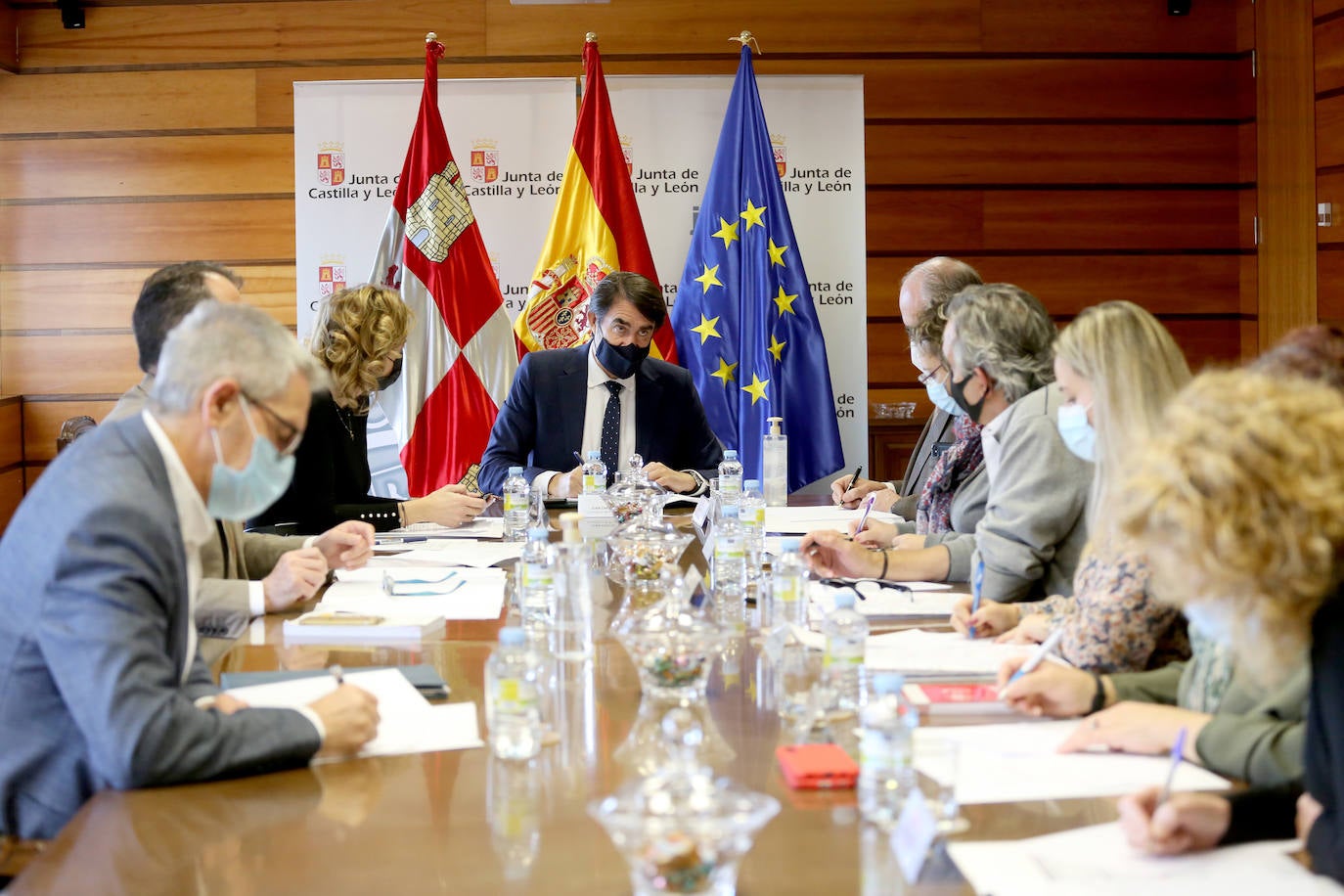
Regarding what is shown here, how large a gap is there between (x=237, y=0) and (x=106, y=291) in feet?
5.20

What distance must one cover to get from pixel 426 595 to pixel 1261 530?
2051 mm

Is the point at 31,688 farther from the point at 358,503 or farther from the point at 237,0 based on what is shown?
the point at 237,0

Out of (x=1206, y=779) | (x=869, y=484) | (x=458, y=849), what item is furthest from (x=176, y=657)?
(x=869, y=484)

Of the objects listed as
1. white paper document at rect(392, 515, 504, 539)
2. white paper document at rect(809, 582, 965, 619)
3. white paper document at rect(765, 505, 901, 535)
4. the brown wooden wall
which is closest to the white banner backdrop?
the brown wooden wall

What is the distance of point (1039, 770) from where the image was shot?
1.73 meters

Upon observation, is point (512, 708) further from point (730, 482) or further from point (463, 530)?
point (463, 530)

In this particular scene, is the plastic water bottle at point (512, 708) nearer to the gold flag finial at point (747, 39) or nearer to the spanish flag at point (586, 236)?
the spanish flag at point (586, 236)

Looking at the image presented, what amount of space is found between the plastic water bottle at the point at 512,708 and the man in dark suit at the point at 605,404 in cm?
291

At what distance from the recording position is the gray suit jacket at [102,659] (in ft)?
5.39

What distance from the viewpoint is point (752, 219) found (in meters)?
6.12

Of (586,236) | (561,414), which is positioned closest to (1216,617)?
(561,414)

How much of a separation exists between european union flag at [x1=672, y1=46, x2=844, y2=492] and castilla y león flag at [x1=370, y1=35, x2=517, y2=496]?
91 cm

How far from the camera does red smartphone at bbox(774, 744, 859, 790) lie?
5.47ft

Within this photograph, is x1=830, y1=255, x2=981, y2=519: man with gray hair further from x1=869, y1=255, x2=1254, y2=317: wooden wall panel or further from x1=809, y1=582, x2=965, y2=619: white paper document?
x1=869, y1=255, x2=1254, y2=317: wooden wall panel
